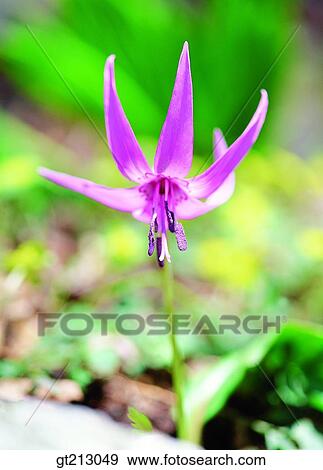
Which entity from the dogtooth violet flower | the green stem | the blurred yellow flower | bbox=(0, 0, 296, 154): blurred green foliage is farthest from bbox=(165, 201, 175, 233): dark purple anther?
bbox=(0, 0, 296, 154): blurred green foliage

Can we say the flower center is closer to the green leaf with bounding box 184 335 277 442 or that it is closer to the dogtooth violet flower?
the dogtooth violet flower

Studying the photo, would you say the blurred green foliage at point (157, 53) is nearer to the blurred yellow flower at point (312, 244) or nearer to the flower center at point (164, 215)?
the blurred yellow flower at point (312, 244)

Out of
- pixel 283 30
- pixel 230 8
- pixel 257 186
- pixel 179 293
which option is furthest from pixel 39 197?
pixel 283 30

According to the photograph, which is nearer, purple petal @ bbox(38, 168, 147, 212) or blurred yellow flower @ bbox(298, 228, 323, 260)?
purple petal @ bbox(38, 168, 147, 212)

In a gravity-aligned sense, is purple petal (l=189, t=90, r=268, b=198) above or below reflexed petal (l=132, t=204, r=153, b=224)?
above

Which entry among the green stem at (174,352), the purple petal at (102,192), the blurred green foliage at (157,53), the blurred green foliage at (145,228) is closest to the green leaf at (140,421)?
the green stem at (174,352)

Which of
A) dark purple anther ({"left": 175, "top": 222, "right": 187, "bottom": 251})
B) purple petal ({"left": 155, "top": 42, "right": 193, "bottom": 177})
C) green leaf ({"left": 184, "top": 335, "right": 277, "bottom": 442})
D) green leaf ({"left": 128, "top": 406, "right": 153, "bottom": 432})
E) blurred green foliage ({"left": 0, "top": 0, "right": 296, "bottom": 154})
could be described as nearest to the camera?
purple petal ({"left": 155, "top": 42, "right": 193, "bottom": 177})

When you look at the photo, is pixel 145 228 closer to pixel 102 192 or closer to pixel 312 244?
pixel 312 244

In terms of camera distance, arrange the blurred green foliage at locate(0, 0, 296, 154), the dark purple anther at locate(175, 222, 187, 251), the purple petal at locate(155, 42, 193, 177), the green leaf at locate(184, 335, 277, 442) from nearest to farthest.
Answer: the purple petal at locate(155, 42, 193, 177) → the dark purple anther at locate(175, 222, 187, 251) → the green leaf at locate(184, 335, 277, 442) → the blurred green foliage at locate(0, 0, 296, 154)

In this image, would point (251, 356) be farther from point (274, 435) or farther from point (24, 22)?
point (24, 22)
